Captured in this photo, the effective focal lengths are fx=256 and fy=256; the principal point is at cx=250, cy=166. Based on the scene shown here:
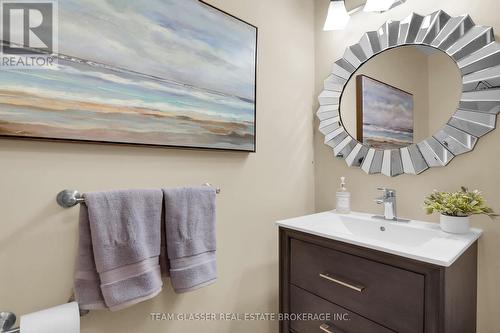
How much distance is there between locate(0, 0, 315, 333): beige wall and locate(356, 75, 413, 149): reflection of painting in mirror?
12.7 inches

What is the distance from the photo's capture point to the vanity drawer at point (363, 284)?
2.64 feet

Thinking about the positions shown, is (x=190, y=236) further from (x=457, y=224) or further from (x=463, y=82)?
(x=463, y=82)

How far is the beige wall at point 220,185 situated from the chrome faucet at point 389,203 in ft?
1.54

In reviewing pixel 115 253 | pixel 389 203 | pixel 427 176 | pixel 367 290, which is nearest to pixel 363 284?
pixel 367 290

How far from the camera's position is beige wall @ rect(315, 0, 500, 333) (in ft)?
3.33

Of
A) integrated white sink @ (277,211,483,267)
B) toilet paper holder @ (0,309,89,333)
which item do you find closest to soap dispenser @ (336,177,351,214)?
integrated white sink @ (277,211,483,267)

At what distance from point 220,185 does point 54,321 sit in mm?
727

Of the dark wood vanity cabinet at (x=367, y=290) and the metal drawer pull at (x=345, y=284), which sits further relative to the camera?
the metal drawer pull at (x=345, y=284)

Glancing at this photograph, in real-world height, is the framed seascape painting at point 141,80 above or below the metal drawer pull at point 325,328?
above

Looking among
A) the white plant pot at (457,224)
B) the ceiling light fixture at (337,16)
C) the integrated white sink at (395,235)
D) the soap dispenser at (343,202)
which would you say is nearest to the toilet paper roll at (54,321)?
the integrated white sink at (395,235)

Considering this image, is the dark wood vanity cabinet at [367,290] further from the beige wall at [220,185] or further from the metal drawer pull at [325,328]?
the beige wall at [220,185]

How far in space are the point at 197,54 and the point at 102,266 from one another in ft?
2.86

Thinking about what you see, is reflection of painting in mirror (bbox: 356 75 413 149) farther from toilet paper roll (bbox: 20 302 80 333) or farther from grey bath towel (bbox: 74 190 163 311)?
toilet paper roll (bbox: 20 302 80 333)

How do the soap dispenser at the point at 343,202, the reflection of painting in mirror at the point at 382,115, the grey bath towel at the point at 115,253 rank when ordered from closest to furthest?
the grey bath towel at the point at 115,253
the reflection of painting in mirror at the point at 382,115
the soap dispenser at the point at 343,202
